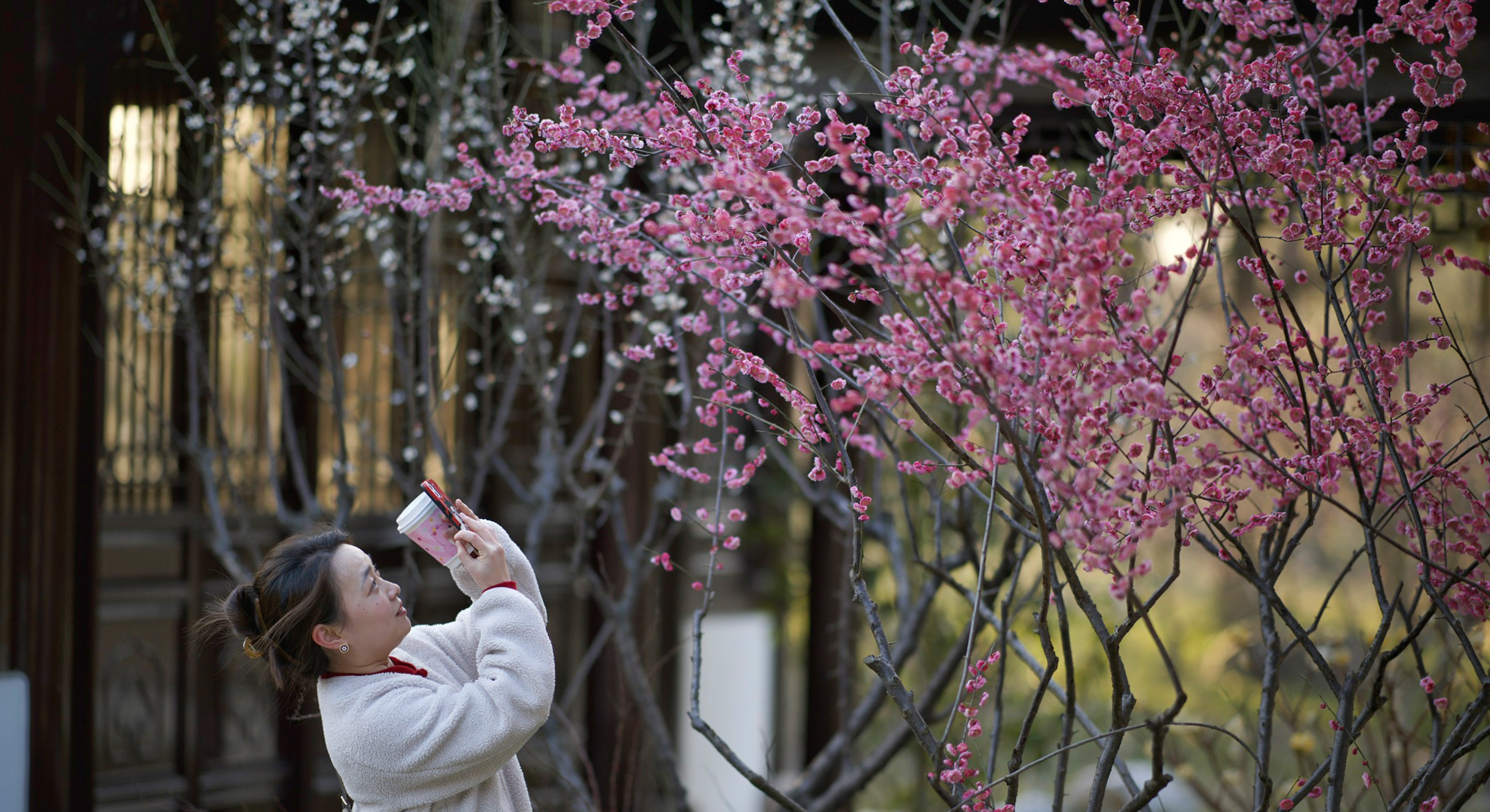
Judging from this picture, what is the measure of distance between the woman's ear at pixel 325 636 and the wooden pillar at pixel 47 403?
1892 mm

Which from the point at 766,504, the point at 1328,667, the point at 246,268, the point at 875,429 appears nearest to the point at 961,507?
the point at 875,429

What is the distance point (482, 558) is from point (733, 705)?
15.2 feet

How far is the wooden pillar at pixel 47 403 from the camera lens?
2.91 meters

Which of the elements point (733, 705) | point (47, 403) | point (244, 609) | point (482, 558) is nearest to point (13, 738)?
point (47, 403)

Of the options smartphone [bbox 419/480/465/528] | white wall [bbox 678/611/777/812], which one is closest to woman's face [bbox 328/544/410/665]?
smartphone [bbox 419/480/465/528]

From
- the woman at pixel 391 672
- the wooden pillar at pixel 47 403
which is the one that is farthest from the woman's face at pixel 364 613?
the wooden pillar at pixel 47 403

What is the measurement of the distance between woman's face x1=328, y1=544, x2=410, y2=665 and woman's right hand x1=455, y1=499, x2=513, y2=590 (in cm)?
10

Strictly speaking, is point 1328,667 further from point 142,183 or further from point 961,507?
point 142,183

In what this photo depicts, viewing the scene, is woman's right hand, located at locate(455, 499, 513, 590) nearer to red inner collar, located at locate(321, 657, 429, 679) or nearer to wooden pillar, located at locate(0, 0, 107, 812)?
red inner collar, located at locate(321, 657, 429, 679)

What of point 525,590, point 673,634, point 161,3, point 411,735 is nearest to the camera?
point 411,735

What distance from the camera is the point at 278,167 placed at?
3.32 m

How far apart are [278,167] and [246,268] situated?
0.33 m

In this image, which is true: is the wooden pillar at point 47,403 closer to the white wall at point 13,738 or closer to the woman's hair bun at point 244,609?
the white wall at point 13,738

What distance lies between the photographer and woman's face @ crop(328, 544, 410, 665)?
1491 millimetres
